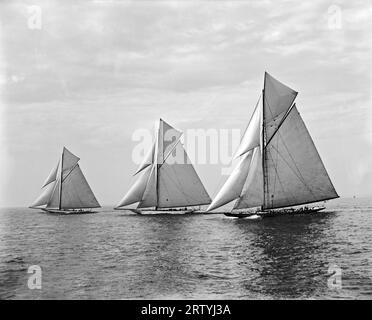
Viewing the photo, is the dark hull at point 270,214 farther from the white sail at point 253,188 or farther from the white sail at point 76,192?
the white sail at point 76,192

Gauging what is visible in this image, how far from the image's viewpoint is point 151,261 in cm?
3256

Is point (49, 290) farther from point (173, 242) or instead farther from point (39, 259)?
point (173, 242)

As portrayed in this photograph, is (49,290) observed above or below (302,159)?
below

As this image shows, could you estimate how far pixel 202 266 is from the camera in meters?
29.3

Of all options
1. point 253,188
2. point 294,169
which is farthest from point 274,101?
point 253,188

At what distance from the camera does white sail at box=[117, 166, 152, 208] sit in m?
89.4

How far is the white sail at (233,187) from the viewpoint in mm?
59906

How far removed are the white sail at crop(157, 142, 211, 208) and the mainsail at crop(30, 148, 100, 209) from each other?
28.9 m

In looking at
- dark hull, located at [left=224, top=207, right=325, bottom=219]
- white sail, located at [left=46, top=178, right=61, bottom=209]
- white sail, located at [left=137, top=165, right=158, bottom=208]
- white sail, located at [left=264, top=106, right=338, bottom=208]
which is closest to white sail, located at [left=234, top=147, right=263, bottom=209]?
white sail, located at [left=264, top=106, right=338, bottom=208]

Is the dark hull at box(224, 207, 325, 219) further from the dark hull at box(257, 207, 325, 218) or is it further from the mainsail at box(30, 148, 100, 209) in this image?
the mainsail at box(30, 148, 100, 209)

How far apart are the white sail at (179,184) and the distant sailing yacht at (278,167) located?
22380 mm

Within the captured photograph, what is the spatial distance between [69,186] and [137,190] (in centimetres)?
2500

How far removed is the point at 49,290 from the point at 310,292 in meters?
14.3
